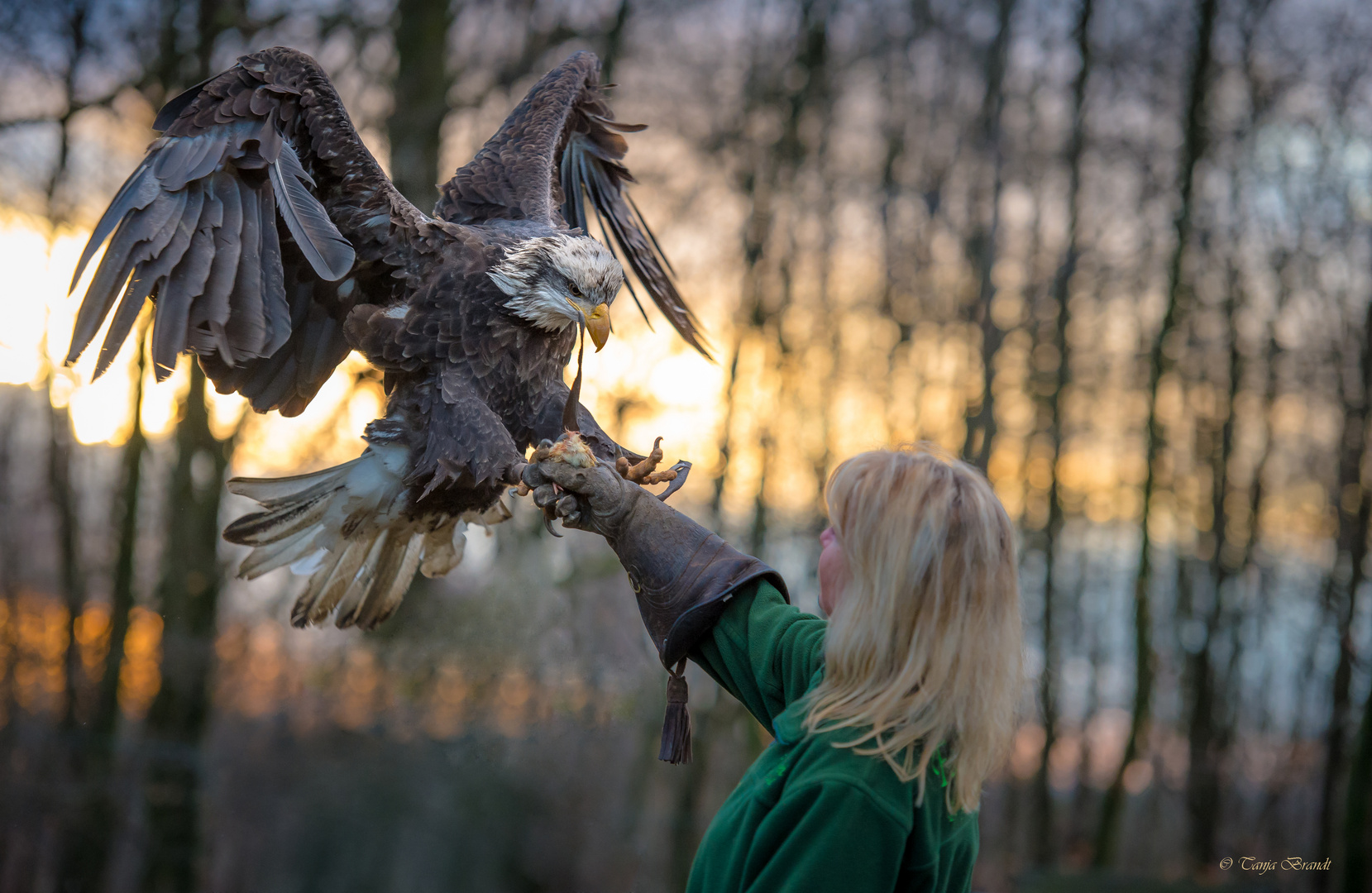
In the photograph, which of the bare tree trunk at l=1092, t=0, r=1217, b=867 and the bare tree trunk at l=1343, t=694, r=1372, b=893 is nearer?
the bare tree trunk at l=1343, t=694, r=1372, b=893

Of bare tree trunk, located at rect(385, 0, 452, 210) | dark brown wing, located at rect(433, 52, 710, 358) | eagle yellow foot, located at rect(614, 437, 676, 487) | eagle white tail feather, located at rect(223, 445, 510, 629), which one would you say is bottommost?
eagle white tail feather, located at rect(223, 445, 510, 629)

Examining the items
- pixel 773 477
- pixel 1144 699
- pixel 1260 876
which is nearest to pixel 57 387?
pixel 773 477

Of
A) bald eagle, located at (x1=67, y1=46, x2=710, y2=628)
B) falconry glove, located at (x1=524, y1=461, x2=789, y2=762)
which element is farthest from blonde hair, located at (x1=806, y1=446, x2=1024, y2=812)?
bald eagle, located at (x1=67, y1=46, x2=710, y2=628)

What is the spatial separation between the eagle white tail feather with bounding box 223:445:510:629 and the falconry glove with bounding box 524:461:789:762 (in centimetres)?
69

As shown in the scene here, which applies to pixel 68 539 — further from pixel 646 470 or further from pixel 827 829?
pixel 827 829

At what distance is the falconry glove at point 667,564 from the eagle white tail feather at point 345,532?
690 millimetres

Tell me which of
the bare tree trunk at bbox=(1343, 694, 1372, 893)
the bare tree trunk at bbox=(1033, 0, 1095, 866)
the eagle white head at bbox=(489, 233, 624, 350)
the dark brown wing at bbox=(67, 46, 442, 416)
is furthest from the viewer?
the bare tree trunk at bbox=(1033, 0, 1095, 866)

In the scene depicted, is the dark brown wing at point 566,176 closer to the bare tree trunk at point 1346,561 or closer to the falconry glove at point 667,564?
the falconry glove at point 667,564

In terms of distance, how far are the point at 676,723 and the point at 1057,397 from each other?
26.7 feet

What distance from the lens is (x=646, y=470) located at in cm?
221

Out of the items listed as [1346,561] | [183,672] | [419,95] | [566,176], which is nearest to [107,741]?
[183,672]

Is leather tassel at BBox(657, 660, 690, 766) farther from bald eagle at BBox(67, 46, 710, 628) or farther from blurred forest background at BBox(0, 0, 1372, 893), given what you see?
blurred forest background at BBox(0, 0, 1372, 893)

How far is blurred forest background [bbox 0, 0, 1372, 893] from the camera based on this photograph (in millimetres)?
5863

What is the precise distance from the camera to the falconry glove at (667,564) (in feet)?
5.49
